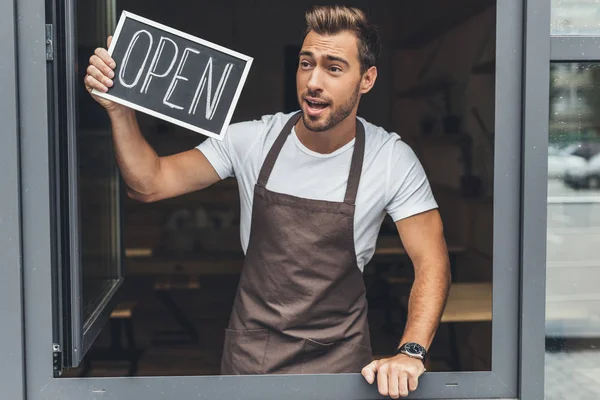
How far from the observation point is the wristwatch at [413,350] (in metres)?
1.97

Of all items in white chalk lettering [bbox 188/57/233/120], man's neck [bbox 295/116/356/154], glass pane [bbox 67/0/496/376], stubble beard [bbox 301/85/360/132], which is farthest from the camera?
glass pane [bbox 67/0/496/376]

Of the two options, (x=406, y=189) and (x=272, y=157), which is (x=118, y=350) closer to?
(x=272, y=157)

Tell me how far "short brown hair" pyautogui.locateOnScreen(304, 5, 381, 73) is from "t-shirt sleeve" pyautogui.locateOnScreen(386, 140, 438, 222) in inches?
12.7

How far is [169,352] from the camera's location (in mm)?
4746

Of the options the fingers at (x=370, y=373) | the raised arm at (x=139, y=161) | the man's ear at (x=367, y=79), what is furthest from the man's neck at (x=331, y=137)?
the fingers at (x=370, y=373)

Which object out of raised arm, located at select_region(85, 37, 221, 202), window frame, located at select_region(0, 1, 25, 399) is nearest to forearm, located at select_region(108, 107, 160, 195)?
raised arm, located at select_region(85, 37, 221, 202)

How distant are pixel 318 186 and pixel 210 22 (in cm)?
409

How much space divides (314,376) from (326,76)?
2.99 feet

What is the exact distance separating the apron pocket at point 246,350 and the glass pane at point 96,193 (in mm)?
472

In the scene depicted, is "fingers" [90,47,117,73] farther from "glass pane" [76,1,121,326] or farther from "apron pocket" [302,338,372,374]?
"apron pocket" [302,338,372,374]

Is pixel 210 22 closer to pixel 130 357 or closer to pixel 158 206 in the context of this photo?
pixel 158 206

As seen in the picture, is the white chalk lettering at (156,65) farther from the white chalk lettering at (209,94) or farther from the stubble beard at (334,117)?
the stubble beard at (334,117)

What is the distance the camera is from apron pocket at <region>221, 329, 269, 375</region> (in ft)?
7.99

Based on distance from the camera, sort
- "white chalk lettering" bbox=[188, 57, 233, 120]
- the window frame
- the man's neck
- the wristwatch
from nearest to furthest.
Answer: the window frame, "white chalk lettering" bbox=[188, 57, 233, 120], the wristwatch, the man's neck
